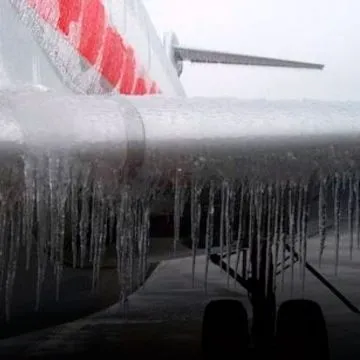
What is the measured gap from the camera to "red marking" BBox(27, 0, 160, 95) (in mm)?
3316

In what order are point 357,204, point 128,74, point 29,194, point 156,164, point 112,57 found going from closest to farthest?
point 29,194, point 156,164, point 357,204, point 112,57, point 128,74

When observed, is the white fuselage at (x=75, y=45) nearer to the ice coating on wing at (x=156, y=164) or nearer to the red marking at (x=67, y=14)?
the red marking at (x=67, y=14)

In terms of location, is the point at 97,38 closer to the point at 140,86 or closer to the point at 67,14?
the point at 67,14

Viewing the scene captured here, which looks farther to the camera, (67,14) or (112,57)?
(112,57)

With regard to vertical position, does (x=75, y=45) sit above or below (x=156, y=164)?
above

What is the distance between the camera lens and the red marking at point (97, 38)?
332cm

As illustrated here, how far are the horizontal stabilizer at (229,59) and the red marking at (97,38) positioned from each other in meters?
4.72

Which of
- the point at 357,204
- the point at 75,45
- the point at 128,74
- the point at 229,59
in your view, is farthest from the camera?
the point at 229,59

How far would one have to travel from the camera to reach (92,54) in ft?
12.7

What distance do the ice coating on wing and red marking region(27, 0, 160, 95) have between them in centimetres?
75

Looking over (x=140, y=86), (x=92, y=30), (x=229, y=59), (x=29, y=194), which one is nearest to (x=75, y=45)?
(x=92, y=30)

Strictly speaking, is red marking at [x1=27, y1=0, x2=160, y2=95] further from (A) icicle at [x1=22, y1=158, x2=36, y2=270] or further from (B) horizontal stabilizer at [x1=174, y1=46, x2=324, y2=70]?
(B) horizontal stabilizer at [x1=174, y1=46, x2=324, y2=70]

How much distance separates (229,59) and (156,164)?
7.44m

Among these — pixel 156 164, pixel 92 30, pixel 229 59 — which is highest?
pixel 229 59
